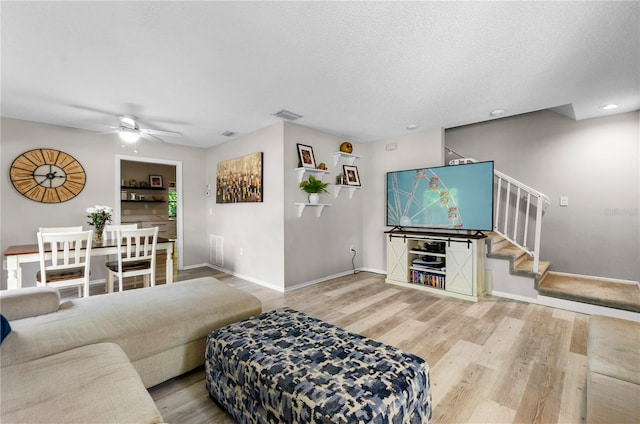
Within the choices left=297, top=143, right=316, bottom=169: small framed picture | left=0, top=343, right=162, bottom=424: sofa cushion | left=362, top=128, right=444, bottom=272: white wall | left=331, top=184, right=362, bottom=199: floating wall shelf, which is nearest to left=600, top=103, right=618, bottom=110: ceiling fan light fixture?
left=362, top=128, right=444, bottom=272: white wall

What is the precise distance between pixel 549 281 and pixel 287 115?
13.2ft

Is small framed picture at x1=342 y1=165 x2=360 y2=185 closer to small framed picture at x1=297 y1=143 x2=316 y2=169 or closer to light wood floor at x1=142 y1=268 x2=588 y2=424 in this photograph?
small framed picture at x1=297 y1=143 x2=316 y2=169

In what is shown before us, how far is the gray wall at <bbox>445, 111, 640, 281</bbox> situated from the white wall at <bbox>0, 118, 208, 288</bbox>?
5688 mm

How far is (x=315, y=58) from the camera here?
86.4 inches

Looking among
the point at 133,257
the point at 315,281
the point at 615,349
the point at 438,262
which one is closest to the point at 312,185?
the point at 315,281

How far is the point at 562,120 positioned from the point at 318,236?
3872mm

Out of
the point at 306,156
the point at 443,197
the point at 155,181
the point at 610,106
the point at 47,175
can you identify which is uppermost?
the point at 610,106

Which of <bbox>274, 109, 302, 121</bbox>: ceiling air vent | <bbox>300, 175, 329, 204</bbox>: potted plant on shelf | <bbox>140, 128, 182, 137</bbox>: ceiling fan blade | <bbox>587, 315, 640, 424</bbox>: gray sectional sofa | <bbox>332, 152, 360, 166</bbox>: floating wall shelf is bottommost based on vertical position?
<bbox>587, 315, 640, 424</bbox>: gray sectional sofa

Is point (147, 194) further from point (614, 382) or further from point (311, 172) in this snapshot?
point (614, 382)

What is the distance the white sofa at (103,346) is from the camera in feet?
3.26

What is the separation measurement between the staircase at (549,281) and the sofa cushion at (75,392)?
392cm

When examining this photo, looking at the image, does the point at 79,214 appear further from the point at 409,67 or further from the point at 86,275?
the point at 409,67

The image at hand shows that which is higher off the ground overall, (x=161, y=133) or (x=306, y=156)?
(x=161, y=133)

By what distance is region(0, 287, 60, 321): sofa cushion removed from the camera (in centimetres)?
171
